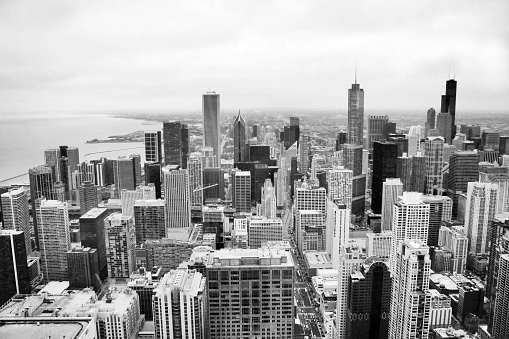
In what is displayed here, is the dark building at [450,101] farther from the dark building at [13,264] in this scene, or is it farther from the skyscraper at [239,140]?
the dark building at [13,264]

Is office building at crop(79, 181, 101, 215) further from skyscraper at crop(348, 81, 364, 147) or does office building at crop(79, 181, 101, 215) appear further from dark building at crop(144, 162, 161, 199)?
skyscraper at crop(348, 81, 364, 147)

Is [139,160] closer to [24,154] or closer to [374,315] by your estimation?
[24,154]

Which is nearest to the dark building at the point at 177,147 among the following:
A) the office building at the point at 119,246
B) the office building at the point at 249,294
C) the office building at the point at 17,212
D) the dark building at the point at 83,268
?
the office building at the point at 119,246

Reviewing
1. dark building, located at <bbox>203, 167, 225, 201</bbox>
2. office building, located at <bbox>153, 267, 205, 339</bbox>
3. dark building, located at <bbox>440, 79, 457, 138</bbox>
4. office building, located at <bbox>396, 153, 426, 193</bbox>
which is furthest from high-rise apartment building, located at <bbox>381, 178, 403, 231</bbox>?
office building, located at <bbox>153, 267, 205, 339</bbox>

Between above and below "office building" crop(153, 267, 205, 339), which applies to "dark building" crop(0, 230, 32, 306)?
below

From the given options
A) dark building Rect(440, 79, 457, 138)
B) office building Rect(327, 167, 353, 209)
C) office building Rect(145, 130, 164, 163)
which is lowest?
office building Rect(327, 167, 353, 209)

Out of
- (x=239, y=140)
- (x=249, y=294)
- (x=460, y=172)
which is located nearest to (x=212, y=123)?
(x=239, y=140)
